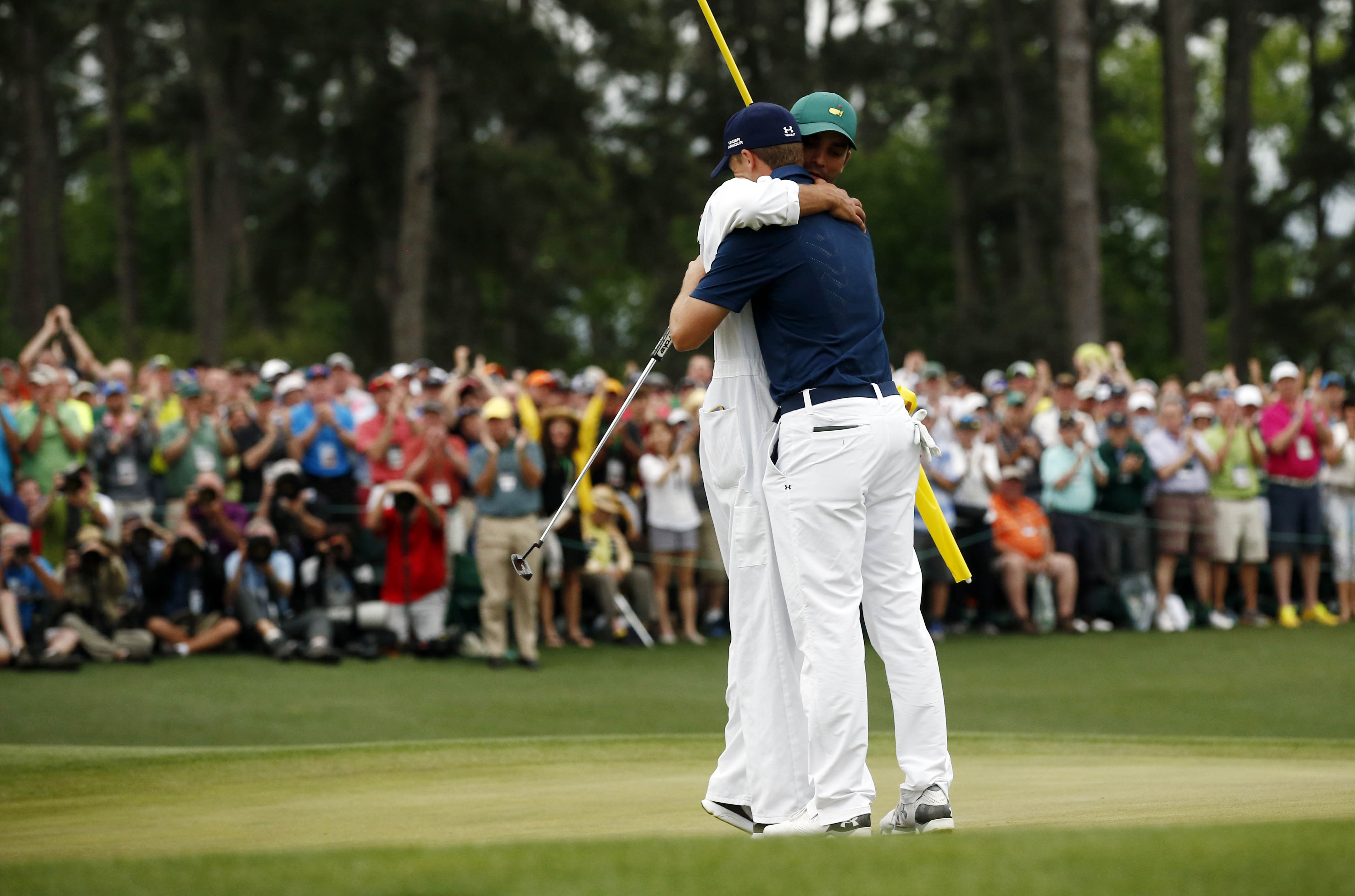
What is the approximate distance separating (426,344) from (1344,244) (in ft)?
62.8

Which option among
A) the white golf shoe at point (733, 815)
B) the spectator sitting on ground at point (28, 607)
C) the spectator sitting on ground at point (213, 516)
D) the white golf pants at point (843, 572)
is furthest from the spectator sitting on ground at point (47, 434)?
the white golf pants at point (843, 572)

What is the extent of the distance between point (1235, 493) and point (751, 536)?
37.2 feet

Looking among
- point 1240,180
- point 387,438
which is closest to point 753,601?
point 387,438

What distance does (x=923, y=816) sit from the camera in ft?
15.8

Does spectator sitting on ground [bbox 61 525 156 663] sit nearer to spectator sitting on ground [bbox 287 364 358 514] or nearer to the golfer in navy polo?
spectator sitting on ground [bbox 287 364 358 514]

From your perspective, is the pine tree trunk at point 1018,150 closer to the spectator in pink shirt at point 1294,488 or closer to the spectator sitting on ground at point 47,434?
the spectator in pink shirt at point 1294,488

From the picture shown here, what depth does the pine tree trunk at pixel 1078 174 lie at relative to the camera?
20844 mm

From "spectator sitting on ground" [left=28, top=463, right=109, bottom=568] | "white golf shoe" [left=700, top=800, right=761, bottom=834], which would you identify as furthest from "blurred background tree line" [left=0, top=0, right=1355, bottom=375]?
"white golf shoe" [left=700, top=800, right=761, bottom=834]

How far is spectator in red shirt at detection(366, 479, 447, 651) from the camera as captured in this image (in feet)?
41.9

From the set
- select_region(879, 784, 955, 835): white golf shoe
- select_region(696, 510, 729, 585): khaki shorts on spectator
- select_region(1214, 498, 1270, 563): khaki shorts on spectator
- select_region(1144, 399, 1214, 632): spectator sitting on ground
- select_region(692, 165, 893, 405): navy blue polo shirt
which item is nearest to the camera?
select_region(879, 784, 955, 835): white golf shoe

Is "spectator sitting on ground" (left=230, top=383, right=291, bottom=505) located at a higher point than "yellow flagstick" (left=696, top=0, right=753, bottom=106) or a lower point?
lower

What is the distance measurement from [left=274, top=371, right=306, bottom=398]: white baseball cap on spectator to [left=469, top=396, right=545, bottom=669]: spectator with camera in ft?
7.08

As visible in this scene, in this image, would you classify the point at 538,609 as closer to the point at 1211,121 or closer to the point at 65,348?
the point at 65,348

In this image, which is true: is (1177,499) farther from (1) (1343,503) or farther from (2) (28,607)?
(2) (28,607)
